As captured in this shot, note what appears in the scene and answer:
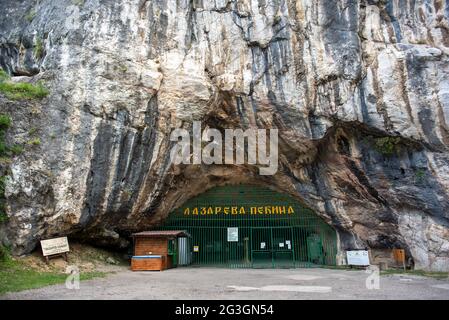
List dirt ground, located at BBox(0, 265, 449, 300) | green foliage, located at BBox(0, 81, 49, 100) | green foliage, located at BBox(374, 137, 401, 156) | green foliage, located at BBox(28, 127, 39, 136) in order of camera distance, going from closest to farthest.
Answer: dirt ground, located at BBox(0, 265, 449, 300) → green foliage, located at BBox(28, 127, 39, 136) → green foliage, located at BBox(0, 81, 49, 100) → green foliage, located at BBox(374, 137, 401, 156)

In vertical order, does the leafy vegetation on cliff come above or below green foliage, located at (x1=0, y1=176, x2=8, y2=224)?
above

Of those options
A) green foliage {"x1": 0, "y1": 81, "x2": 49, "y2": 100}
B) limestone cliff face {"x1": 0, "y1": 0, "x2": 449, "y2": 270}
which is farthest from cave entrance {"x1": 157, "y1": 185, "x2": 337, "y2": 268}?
green foliage {"x1": 0, "y1": 81, "x2": 49, "y2": 100}

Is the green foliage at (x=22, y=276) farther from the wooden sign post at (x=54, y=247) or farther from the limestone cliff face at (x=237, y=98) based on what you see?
the limestone cliff face at (x=237, y=98)

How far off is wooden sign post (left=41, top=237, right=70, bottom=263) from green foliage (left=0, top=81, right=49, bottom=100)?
16.4 feet

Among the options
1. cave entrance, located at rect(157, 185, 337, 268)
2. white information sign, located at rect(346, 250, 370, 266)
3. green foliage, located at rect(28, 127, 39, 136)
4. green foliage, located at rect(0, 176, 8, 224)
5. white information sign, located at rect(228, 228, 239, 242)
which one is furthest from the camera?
cave entrance, located at rect(157, 185, 337, 268)

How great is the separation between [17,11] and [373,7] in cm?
1538

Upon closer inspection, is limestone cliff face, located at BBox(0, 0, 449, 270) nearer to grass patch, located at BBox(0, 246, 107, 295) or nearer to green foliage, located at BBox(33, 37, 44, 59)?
green foliage, located at BBox(33, 37, 44, 59)

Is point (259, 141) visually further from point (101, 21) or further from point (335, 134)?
point (101, 21)

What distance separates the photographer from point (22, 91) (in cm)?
1236

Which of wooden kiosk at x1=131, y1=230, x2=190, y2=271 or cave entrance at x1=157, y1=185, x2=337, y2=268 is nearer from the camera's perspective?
wooden kiosk at x1=131, y1=230, x2=190, y2=271

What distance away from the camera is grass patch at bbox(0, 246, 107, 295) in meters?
8.48

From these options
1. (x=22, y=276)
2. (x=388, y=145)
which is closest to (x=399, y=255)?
(x=388, y=145)

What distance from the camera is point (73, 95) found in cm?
1266

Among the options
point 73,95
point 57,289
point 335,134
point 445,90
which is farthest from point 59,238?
point 445,90
